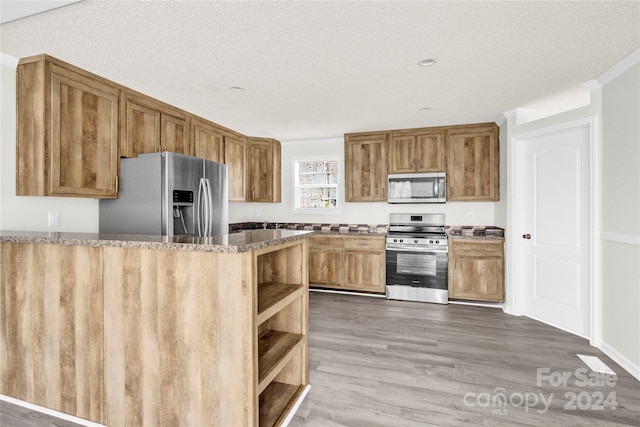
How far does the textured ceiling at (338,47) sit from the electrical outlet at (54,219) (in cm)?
122

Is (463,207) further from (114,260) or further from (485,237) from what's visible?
(114,260)

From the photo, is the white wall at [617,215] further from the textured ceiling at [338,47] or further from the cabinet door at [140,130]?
the cabinet door at [140,130]

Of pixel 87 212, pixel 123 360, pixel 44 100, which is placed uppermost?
pixel 44 100

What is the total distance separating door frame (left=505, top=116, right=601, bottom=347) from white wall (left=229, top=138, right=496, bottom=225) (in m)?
0.79

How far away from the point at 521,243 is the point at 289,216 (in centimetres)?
343

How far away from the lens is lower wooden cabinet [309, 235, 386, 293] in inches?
181

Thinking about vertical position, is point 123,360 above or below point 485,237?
below

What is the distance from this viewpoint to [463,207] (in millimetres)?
4688

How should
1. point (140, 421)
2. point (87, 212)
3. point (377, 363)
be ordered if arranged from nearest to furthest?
point (140, 421) < point (377, 363) < point (87, 212)

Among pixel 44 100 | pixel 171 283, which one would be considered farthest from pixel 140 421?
pixel 44 100

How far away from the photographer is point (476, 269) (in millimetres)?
4164

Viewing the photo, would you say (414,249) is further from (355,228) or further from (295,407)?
(295,407)

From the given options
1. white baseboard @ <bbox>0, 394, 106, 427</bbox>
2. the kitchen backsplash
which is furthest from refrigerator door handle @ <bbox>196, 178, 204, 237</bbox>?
the kitchen backsplash

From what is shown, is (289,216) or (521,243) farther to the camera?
(289,216)
